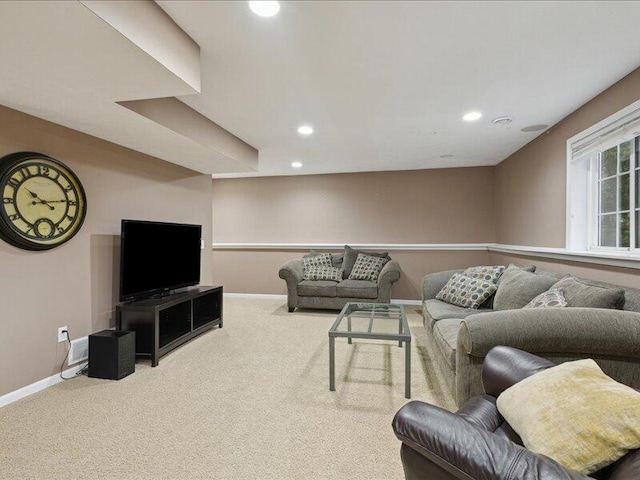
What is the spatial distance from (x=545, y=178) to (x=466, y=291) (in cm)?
159

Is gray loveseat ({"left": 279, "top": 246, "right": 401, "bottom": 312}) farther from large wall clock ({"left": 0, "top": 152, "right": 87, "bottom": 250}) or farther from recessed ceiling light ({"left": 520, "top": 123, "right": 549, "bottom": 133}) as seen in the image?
large wall clock ({"left": 0, "top": 152, "right": 87, "bottom": 250})

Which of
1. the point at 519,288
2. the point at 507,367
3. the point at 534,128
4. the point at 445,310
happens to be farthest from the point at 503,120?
the point at 507,367

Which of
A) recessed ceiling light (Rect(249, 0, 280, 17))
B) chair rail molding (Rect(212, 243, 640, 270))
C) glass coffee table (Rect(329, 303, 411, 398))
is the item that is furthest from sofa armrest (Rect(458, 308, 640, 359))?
recessed ceiling light (Rect(249, 0, 280, 17))

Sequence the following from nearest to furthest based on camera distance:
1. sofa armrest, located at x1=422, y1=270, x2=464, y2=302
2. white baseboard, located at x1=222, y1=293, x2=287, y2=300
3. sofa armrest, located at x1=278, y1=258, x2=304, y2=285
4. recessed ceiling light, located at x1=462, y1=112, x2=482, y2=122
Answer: recessed ceiling light, located at x1=462, y1=112, x2=482, y2=122 < sofa armrest, located at x1=422, y1=270, x2=464, y2=302 < sofa armrest, located at x1=278, y1=258, x2=304, y2=285 < white baseboard, located at x1=222, y1=293, x2=287, y2=300

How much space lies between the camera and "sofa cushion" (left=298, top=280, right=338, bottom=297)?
181 inches

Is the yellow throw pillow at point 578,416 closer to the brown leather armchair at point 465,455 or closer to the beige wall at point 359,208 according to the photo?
the brown leather armchair at point 465,455

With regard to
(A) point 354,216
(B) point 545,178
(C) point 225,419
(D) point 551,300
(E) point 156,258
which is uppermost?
(B) point 545,178

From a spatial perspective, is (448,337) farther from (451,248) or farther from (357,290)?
(451,248)

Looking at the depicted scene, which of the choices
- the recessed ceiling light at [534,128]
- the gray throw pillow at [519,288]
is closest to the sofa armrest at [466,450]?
the gray throw pillow at [519,288]

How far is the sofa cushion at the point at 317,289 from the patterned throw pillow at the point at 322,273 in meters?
0.22

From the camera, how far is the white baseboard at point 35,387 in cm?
222

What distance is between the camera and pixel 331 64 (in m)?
2.13

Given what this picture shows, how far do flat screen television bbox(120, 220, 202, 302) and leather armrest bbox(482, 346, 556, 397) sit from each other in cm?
296

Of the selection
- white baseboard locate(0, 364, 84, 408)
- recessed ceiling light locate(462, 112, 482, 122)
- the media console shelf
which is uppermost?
recessed ceiling light locate(462, 112, 482, 122)
